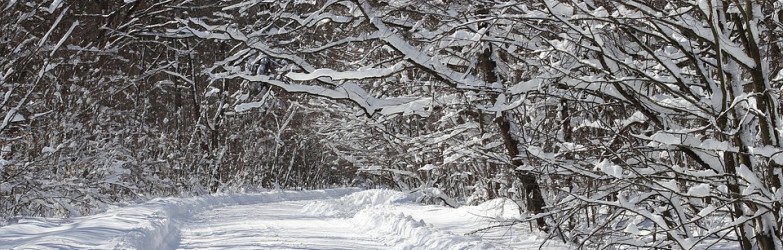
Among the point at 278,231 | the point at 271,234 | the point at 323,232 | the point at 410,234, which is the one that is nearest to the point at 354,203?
the point at 323,232

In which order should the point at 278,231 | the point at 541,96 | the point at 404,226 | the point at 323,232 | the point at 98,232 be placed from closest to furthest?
the point at 541,96, the point at 98,232, the point at 404,226, the point at 278,231, the point at 323,232

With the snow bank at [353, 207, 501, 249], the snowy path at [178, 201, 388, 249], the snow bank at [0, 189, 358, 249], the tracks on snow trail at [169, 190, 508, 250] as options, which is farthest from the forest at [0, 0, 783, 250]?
the snowy path at [178, 201, 388, 249]

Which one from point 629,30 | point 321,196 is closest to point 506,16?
point 629,30

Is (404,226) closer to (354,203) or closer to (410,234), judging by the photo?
(410,234)

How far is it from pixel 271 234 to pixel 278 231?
0.52 meters

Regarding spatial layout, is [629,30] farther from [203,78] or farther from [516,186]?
[203,78]

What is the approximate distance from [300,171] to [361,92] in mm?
38126

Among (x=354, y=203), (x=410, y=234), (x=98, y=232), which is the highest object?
(x=354, y=203)

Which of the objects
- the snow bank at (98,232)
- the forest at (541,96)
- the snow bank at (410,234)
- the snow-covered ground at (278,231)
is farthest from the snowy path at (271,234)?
the forest at (541,96)

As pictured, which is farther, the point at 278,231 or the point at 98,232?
the point at 278,231

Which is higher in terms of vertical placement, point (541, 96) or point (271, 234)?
point (541, 96)

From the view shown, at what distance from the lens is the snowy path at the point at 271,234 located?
9172mm

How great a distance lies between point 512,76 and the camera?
9039 millimetres

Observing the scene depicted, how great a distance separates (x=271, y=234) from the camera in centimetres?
1042
